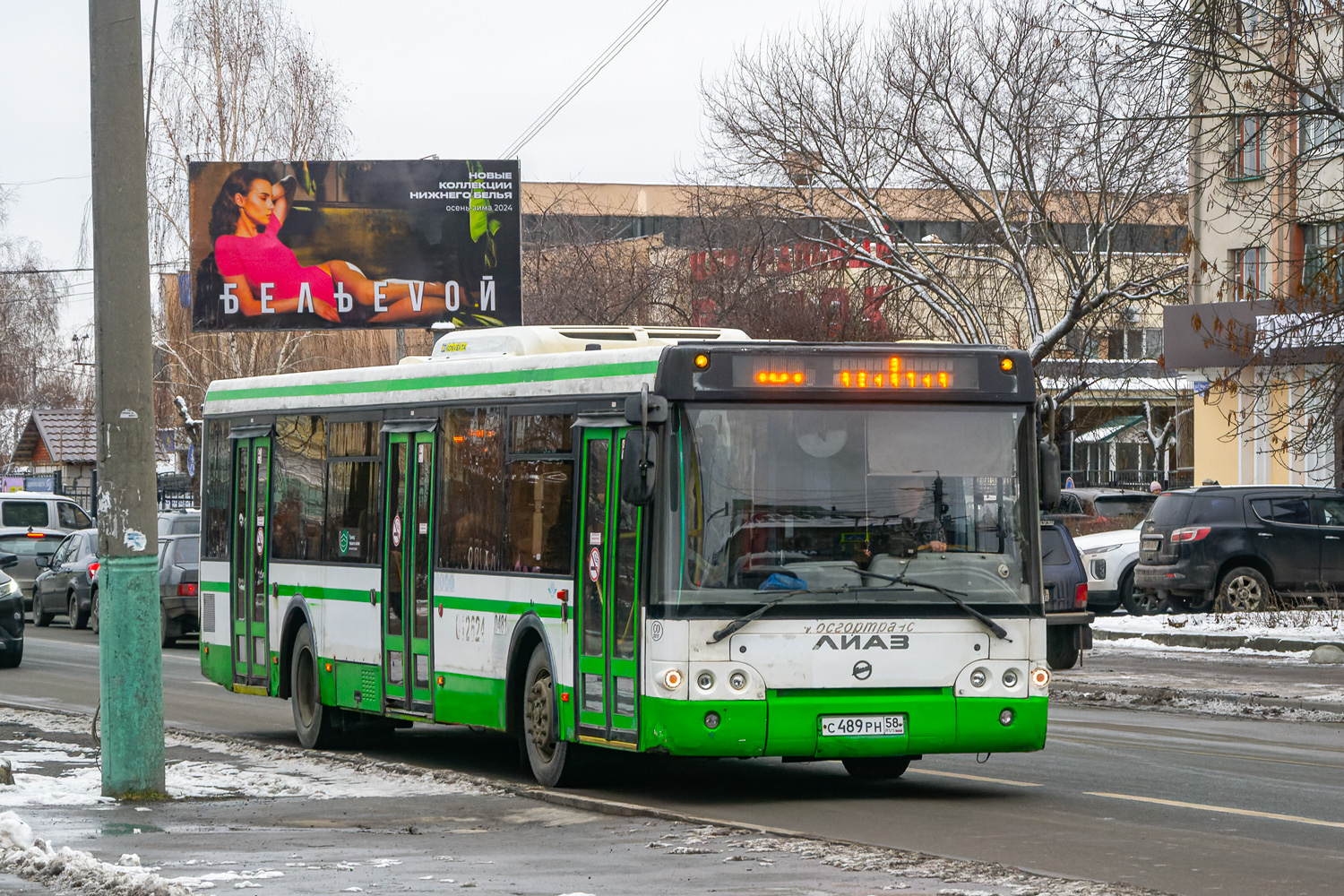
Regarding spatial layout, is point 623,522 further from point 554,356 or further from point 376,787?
point 376,787

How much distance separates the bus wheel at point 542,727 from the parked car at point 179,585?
A: 15070mm

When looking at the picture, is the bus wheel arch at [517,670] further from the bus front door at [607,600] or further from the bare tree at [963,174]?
the bare tree at [963,174]

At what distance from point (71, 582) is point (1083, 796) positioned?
23036 mm

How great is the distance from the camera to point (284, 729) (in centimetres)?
1644

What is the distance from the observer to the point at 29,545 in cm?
3503

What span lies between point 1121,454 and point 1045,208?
49.7m

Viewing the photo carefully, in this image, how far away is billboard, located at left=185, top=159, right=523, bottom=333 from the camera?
115ft

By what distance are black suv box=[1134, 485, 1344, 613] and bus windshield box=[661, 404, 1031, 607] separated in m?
15.3

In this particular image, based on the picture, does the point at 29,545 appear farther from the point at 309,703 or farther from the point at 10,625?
the point at 309,703

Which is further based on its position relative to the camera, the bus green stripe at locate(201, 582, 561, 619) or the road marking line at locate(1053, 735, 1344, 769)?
the road marking line at locate(1053, 735, 1344, 769)

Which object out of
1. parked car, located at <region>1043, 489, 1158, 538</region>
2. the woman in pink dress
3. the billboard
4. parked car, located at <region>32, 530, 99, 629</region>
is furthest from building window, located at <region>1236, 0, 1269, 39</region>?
parked car, located at <region>32, 530, 99, 629</region>

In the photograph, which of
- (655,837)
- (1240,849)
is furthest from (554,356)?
(1240,849)

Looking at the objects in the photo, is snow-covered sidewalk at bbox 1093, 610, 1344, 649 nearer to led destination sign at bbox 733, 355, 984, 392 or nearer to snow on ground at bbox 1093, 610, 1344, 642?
snow on ground at bbox 1093, 610, 1344, 642

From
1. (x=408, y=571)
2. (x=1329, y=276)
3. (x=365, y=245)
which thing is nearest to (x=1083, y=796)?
(x=408, y=571)
